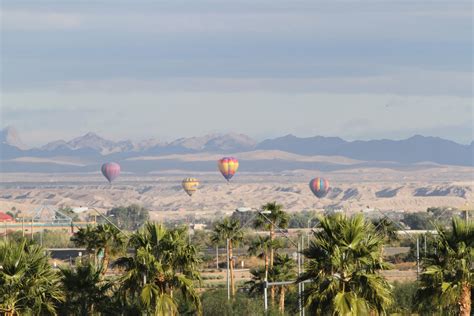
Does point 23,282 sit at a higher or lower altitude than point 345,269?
lower

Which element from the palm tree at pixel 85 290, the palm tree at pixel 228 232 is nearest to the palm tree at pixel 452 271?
the palm tree at pixel 85 290

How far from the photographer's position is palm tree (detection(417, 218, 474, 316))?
165 ft

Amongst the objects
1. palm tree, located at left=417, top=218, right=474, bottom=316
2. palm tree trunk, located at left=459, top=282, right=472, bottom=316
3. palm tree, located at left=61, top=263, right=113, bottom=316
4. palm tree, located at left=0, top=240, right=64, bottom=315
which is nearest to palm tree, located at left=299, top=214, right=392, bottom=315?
palm tree, located at left=417, top=218, right=474, bottom=316

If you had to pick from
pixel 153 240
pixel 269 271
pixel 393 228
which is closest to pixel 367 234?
pixel 153 240

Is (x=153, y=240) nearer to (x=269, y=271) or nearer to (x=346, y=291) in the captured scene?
(x=346, y=291)

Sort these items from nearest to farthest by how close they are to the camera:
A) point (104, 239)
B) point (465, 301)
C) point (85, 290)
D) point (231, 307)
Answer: point (465, 301), point (85, 290), point (231, 307), point (104, 239)

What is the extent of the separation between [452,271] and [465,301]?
45.8 inches

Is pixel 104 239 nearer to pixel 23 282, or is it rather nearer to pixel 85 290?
pixel 85 290

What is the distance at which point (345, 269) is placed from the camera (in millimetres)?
47500

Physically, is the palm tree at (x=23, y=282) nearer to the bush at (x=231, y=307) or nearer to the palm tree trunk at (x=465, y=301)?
the palm tree trunk at (x=465, y=301)

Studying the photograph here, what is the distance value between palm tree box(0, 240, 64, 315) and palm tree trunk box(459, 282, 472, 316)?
46.3 ft

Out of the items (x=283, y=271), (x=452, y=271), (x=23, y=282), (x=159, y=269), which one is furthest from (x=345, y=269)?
(x=283, y=271)

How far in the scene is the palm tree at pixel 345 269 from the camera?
47062 mm

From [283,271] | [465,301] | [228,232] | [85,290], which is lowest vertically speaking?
[283,271]
